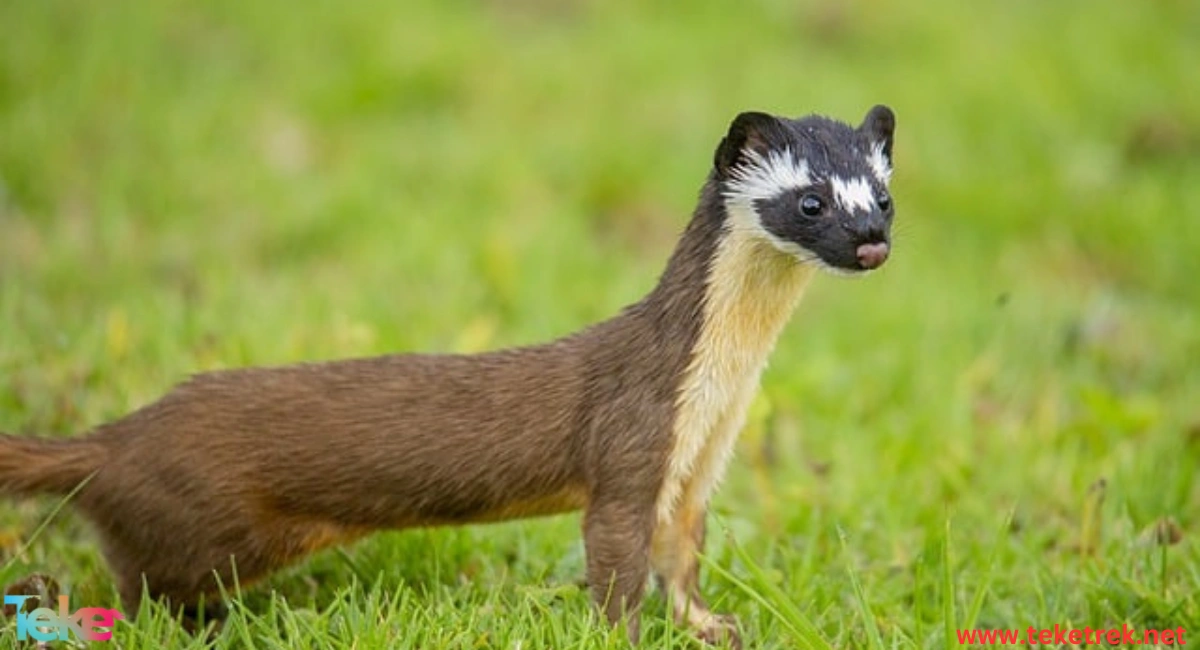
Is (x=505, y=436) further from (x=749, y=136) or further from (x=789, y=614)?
(x=749, y=136)

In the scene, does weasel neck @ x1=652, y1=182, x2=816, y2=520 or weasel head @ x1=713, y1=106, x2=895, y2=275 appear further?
weasel neck @ x1=652, y1=182, x2=816, y2=520

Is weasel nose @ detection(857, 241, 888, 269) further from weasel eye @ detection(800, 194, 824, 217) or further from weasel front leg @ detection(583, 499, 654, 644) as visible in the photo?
weasel front leg @ detection(583, 499, 654, 644)

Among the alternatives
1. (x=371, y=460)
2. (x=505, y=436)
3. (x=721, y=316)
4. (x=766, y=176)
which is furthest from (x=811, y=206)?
(x=371, y=460)

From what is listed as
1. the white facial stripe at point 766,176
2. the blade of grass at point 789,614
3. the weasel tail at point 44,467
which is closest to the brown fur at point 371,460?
the weasel tail at point 44,467

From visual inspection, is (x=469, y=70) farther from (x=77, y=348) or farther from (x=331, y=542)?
(x=331, y=542)

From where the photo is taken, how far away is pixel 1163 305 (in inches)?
291

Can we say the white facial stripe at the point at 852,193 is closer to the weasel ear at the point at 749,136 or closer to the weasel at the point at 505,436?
the weasel at the point at 505,436

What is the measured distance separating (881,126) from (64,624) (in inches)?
94.6

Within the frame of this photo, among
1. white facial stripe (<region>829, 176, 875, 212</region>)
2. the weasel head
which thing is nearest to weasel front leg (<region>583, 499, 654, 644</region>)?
the weasel head

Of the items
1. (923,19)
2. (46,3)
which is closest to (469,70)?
(46,3)

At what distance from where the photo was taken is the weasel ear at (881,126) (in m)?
3.98

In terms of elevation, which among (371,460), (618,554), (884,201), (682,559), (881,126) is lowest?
(682,559)

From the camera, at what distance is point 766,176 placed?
383 centimetres

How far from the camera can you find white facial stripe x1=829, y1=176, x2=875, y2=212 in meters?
3.73
